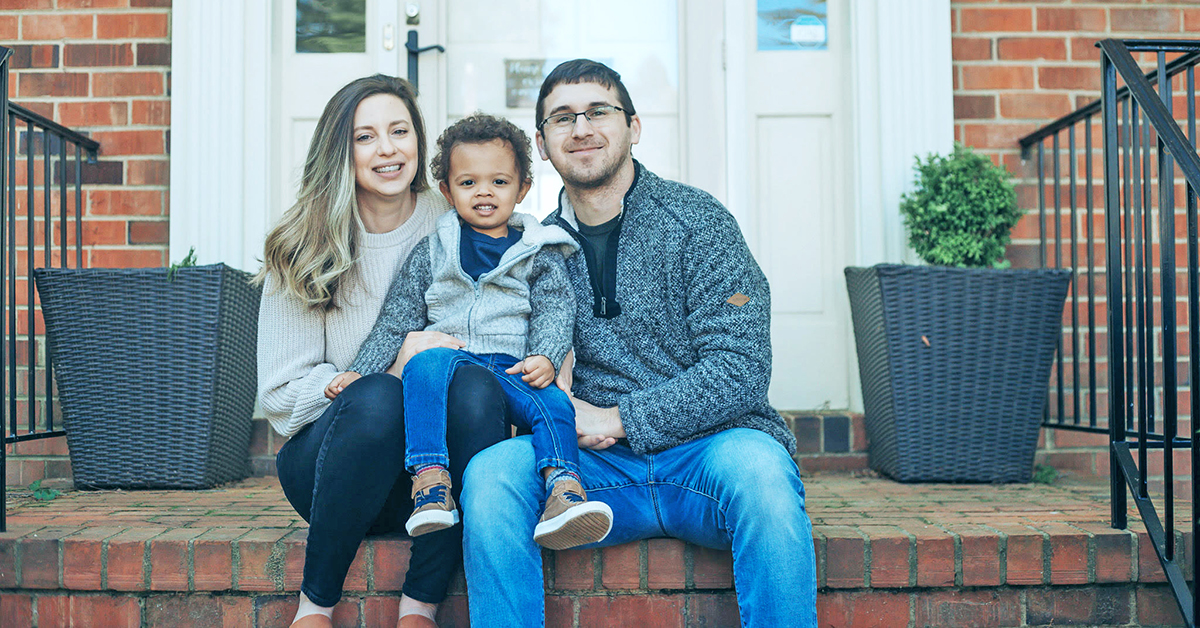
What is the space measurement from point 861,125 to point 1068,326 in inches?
36.2

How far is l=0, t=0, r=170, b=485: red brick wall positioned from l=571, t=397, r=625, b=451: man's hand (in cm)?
184

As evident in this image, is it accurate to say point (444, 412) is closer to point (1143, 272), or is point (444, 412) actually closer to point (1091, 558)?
point (1091, 558)

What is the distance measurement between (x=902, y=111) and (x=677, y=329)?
59.3 inches

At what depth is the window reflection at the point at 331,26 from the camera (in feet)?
10.4

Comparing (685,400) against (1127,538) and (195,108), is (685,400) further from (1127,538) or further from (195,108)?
(195,108)

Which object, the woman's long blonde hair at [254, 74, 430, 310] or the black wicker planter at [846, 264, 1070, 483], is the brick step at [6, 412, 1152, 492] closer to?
the black wicker planter at [846, 264, 1070, 483]

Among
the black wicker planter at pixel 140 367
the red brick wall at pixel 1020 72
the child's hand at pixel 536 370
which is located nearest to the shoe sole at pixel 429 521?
the child's hand at pixel 536 370

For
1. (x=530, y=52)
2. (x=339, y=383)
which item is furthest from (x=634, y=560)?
(x=530, y=52)

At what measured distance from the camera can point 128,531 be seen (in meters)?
1.91

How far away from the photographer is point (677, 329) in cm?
191

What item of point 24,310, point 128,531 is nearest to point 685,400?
point 128,531

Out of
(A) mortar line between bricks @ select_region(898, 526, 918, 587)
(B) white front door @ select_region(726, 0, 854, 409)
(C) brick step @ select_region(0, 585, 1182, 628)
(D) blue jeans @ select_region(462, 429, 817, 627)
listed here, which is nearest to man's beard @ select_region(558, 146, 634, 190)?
(D) blue jeans @ select_region(462, 429, 817, 627)

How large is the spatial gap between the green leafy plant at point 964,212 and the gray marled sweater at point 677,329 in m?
1.00

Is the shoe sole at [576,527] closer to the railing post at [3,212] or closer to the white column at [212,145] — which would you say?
the railing post at [3,212]
